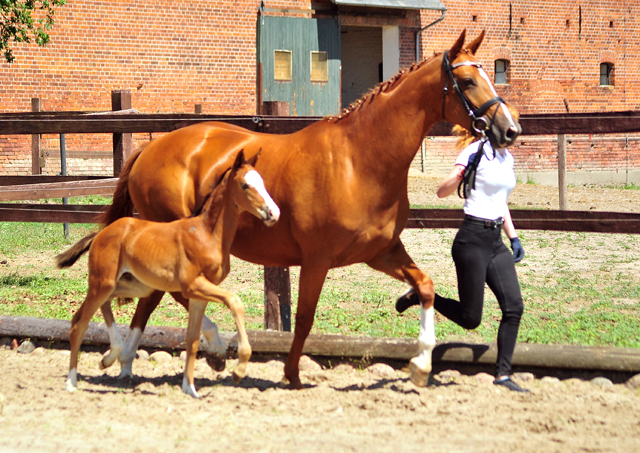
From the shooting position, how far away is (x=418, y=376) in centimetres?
451

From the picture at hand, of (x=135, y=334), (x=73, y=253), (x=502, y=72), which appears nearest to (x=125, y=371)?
(x=135, y=334)

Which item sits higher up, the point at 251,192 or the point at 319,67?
the point at 319,67

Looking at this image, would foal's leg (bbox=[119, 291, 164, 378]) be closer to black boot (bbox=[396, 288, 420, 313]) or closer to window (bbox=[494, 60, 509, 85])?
black boot (bbox=[396, 288, 420, 313])

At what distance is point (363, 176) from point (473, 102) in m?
0.81

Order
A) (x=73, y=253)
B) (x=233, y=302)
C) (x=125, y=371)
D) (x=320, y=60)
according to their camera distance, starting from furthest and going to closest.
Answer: (x=320, y=60)
(x=73, y=253)
(x=125, y=371)
(x=233, y=302)

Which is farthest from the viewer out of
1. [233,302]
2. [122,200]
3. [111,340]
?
[122,200]

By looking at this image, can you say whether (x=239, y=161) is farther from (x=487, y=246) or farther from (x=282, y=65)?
(x=282, y=65)

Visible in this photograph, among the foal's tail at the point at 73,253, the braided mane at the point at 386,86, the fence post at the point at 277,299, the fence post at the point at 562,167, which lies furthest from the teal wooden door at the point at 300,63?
the braided mane at the point at 386,86

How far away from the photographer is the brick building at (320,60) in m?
18.6

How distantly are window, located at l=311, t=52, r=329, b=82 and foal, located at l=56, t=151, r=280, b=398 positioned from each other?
17769 millimetres

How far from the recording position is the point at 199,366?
5.36 m

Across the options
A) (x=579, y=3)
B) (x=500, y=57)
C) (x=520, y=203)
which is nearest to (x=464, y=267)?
(x=520, y=203)

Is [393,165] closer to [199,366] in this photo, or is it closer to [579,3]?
[199,366]

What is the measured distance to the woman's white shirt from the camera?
4.62m
